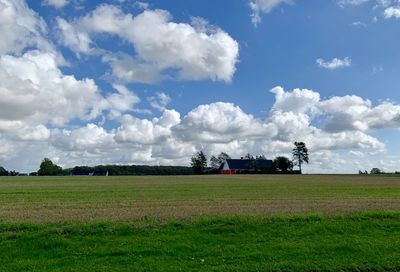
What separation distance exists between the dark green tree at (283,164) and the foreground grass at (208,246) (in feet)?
476

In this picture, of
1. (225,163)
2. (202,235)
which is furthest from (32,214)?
(225,163)

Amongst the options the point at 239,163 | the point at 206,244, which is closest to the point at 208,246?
the point at 206,244

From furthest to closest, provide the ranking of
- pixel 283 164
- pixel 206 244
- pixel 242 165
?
pixel 242 165, pixel 283 164, pixel 206 244

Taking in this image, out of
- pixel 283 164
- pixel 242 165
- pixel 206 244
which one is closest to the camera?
pixel 206 244

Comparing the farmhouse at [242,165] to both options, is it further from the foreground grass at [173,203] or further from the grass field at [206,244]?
the grass field at [206,244]

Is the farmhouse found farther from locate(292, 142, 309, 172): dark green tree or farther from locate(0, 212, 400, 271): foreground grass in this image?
locate(0, 212, 400, 271): foreground grass

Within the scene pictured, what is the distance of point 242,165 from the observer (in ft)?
625

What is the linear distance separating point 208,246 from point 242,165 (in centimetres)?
17927

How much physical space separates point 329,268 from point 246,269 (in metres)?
2.01

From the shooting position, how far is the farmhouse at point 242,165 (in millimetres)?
173600

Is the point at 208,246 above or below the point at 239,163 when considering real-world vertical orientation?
below

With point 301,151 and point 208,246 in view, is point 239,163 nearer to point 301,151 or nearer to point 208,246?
point 301,151

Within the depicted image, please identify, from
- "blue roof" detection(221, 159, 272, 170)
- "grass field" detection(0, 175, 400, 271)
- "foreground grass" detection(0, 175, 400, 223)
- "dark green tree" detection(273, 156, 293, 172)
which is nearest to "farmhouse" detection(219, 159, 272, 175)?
"blue roof" detection(221, 159, 272, 170)

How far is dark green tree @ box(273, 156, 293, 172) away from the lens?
15938cm
